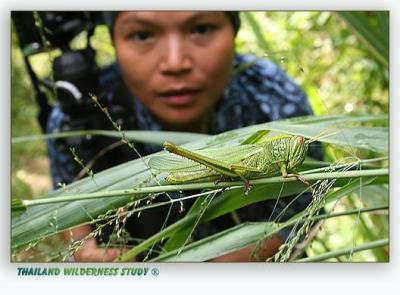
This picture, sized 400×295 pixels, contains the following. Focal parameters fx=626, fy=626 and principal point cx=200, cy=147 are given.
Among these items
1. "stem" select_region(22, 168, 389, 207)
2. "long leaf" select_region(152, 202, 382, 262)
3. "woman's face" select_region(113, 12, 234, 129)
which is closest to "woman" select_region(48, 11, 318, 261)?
"woman's face" select_region(113, 12, 234, 129)

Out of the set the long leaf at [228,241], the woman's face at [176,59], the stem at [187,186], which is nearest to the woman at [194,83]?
the woman's face at [176,59]

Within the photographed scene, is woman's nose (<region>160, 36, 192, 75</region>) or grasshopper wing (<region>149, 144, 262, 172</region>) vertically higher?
woman's nose (<region>160, 36, 192, 75</region>)

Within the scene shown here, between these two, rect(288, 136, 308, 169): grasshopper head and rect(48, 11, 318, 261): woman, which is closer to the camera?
rect(288, 136, 308, 169): grasshopper head

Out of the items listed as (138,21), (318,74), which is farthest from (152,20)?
(318,74)

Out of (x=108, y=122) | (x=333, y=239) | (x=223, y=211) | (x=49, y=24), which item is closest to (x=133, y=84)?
(x=108, y=122)

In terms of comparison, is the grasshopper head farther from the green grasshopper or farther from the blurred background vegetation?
the blurred background vegetation

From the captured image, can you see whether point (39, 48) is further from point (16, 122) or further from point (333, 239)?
point (333, 239)

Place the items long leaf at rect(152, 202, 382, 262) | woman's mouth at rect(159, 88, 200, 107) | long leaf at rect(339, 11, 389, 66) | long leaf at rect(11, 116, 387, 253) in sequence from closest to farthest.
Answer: long leaf at rect(11, 116, 387, 253) → long leaf at rect(152, 202, 382, 262) → long leaf at rect(339, 11, 389, 66) → woman's mouth at rect(159, 88, 200, 107)
